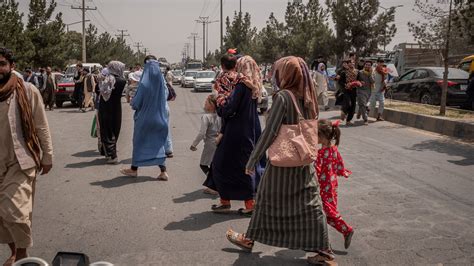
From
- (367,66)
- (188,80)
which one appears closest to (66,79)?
(367,66)

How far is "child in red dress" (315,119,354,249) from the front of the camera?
4.43 m

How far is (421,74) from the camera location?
1731 cm

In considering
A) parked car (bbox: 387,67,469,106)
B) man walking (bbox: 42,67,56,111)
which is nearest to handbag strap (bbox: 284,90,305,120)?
parked car (bbox: 387,67,469,106)

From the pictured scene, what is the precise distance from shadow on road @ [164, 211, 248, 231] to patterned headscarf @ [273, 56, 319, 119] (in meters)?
1.90

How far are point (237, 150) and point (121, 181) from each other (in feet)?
8.38

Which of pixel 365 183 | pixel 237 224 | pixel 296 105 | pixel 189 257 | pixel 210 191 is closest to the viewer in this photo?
pixel 296 105

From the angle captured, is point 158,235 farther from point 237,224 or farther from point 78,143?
point 78,143

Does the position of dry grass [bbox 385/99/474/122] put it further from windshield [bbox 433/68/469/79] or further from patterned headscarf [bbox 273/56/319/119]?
patterned headscarf [bbox 273/56/319/119]

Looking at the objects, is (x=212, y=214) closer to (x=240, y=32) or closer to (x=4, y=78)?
(x=4, y=78)

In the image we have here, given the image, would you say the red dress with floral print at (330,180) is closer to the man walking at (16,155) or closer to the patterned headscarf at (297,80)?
the patterned headscarf at (297,80)

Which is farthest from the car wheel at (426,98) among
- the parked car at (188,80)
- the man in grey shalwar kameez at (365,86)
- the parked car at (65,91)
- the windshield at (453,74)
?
the parked car at (188,80)

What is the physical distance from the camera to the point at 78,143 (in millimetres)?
10914

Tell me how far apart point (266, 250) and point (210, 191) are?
2110mm

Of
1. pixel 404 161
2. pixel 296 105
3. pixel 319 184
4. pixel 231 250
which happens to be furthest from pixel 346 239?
pixel 404 161
